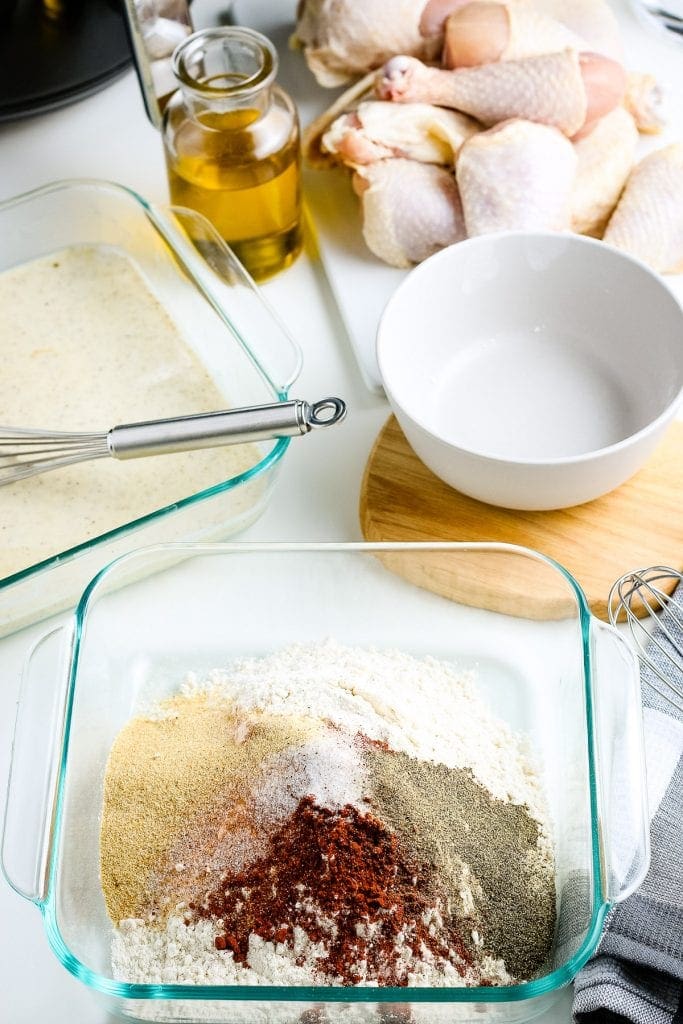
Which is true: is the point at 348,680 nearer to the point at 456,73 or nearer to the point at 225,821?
the point at 225,821

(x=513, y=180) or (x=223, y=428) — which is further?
(x=513, y=180)

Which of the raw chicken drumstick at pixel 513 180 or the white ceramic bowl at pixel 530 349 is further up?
the raw chicken drumstick at pixel 513 180

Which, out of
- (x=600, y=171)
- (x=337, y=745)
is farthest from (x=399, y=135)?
(x=337, y=745)

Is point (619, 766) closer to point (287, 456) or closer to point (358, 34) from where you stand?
point (287, 456)

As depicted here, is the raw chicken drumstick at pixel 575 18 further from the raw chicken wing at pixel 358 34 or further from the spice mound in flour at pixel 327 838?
the spice mound in flour at pixel 327 838

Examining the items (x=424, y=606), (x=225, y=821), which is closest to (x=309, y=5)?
(x=424, y=606)

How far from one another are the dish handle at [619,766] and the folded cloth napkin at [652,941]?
0.04 m

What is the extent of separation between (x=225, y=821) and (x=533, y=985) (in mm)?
208

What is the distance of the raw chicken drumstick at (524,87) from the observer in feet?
3.40

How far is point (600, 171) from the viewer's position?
3.46 feet

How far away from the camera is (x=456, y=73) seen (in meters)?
1.07

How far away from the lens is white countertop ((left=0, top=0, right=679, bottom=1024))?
28.7 inches

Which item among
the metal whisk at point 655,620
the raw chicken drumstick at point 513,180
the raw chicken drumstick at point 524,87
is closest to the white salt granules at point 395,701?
the metal whisk at point 655,620

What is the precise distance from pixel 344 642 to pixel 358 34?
0.64 metres
